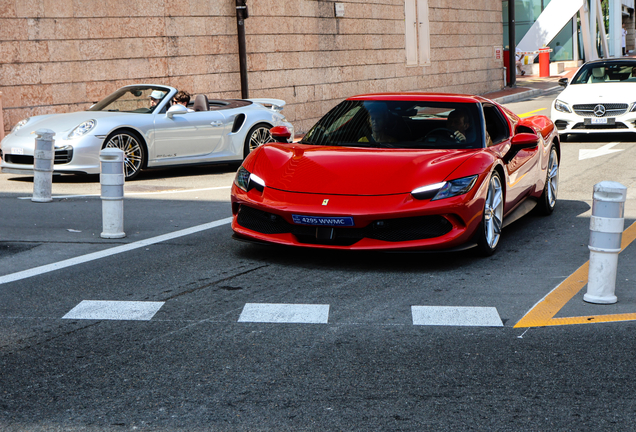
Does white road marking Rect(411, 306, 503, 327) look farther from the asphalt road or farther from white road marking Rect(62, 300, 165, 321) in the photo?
white road marking Rect(62, 300, 165, 321)

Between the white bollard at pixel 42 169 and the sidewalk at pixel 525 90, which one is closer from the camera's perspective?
the white bollard at pixel 42 169

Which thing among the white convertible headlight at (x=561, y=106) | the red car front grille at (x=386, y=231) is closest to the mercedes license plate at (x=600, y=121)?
the white convertible headlight at (x=561, y=106)

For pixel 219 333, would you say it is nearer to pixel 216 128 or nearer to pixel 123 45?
pixel 216 128

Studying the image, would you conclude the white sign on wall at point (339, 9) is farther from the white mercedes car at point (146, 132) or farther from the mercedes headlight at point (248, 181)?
the mercedes headlight at point (248, 181)

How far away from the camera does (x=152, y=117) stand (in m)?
12.0

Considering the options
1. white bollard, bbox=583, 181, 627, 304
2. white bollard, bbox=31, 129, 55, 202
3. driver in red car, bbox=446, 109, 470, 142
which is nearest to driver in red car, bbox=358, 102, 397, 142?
driver in red car, bbox=446, 109, 470, 142

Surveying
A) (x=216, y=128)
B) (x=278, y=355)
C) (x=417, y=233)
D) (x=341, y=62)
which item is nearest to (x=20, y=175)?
(x=216, y=128)

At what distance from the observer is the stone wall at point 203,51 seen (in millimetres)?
15484

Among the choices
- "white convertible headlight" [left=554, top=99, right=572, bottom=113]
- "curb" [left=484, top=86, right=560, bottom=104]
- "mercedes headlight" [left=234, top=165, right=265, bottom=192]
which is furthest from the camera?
"curb" [left=484, top=86, right=560, bottom=104]

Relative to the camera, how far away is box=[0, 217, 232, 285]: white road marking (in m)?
6.04

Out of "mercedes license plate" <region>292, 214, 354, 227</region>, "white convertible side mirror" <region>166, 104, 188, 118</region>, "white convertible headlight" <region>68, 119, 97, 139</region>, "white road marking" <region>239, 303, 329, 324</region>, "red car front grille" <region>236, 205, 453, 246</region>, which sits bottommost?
"white road marking" <region>239, 303, 329, 324</region>

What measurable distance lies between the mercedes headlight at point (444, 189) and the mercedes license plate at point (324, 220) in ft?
1.69

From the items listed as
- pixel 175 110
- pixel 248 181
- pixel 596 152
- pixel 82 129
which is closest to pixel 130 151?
pixel 82 129

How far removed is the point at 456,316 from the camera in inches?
197
